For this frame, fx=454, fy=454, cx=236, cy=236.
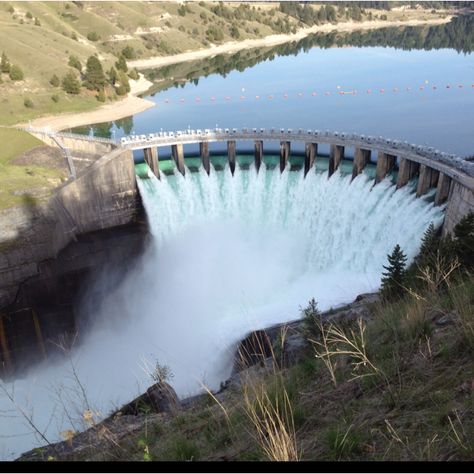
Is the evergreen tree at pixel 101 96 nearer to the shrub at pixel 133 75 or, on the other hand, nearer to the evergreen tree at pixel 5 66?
the evergreen tree at pixel 5 66

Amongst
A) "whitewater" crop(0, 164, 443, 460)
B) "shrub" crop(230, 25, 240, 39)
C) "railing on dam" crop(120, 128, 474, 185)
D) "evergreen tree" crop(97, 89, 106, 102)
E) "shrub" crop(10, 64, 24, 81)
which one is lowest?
"whitewater" crop(0, 164, 443, 460)

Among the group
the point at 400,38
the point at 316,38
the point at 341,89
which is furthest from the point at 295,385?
the point at 316,38

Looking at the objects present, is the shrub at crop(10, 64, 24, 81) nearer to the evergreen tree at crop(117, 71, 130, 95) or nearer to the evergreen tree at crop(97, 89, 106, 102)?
the evergreen tree at crop(97, 89, 106, 102)

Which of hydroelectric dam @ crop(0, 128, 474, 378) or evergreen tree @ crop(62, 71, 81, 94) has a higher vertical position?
evergreen tree @ crop(62, 71, 81, 94)

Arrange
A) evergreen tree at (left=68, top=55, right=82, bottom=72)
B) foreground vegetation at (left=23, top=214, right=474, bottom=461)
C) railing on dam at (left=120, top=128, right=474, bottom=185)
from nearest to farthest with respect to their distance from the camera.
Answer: foreground vegetation at (left=23, top=214, right=474, bottom=461) → railing on dam at (left=120, top=128, right=474, bottom=185) → evergreen tree at (left=68, top=55, right=82, bottom=72)

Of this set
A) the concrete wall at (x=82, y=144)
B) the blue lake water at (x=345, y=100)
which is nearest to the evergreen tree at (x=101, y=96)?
the blue lake water at (x=345, y=100)

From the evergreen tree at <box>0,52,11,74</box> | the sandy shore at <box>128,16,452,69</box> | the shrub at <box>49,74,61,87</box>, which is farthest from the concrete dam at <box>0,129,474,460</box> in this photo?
the sandy shore at <box>128,16,452,69</box>

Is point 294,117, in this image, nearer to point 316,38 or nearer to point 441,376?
point 441,376

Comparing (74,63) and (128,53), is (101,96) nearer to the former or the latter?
(74,63)
